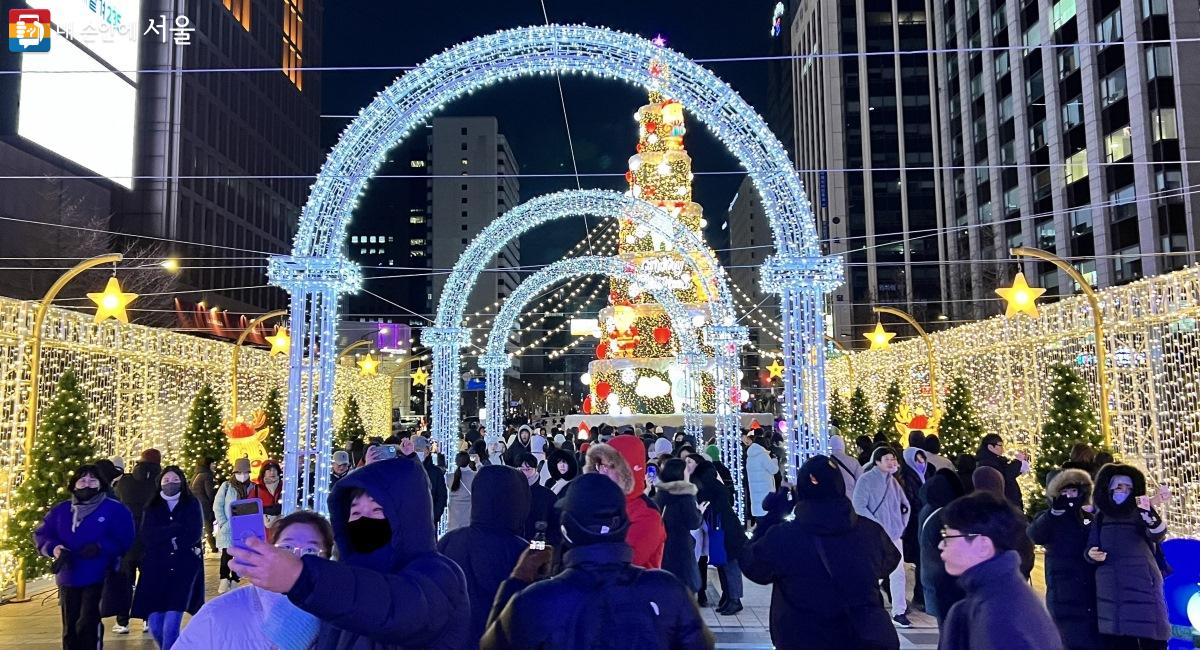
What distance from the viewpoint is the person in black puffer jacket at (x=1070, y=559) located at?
4.95 meters

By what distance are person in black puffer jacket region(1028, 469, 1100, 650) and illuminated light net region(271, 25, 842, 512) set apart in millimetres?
4533

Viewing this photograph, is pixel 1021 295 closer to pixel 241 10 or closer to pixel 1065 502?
pixel 1065 502

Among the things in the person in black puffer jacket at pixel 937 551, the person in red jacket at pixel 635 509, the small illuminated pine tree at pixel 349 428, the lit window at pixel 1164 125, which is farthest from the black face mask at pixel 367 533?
the lit window at pixel 1164 125

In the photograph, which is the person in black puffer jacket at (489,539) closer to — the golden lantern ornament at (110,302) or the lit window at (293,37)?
the golden lantern ornament at (110,302)

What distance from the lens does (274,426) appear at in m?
18.4

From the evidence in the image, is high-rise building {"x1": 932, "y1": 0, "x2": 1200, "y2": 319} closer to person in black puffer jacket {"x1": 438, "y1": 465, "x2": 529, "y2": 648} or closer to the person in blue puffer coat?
person in black puffer jacket {"x1": 438, "y1": 465, "x2": 529, "y2": 648}

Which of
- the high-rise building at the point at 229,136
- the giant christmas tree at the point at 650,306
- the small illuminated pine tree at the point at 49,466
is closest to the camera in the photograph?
the small illuminated pine tree at the point at 49,466

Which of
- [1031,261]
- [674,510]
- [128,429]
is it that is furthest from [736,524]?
[1031,261]

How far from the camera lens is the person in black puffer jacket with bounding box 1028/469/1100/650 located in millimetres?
4945

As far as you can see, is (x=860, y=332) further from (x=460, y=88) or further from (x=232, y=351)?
(x=460, y=88)

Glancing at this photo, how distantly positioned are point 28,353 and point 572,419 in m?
20.6

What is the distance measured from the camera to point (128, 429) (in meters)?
13.8

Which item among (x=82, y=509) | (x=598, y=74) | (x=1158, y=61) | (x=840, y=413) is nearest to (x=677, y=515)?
(x=82, y=509)

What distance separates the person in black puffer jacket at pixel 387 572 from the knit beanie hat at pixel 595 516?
366 millimetres
